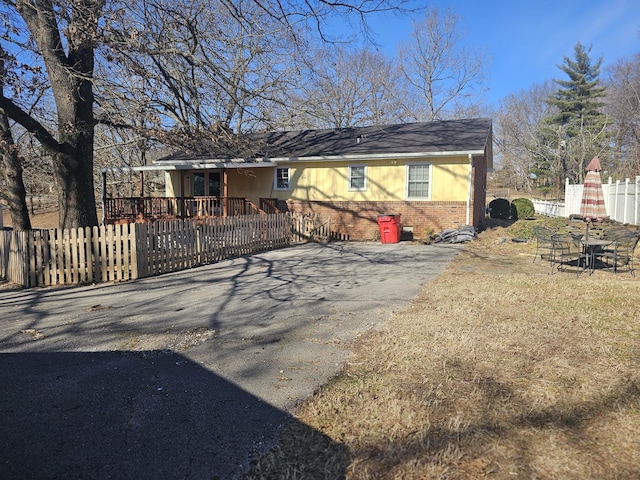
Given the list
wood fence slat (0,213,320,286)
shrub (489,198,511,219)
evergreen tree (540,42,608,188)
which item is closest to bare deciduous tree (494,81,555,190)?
evergreen tree (540,42,608,188)

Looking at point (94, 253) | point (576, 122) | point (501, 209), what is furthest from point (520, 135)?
point (94, 253)

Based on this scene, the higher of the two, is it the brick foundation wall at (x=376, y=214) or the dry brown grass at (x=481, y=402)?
the brick foundation wall at (x=376, y=214)

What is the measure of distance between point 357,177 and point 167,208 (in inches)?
328

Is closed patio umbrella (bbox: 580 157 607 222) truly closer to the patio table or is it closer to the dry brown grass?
the patio table

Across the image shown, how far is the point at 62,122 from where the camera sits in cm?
1046

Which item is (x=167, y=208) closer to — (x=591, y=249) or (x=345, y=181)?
(x=345, y=181)

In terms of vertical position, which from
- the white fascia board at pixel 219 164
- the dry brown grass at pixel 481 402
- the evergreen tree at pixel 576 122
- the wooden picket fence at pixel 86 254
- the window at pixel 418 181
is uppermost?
the evergreen tree at pixel 576 122

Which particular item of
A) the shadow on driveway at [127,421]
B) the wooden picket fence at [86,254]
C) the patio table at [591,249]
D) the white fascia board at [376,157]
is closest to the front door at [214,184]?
the white fascia board at [376,157]

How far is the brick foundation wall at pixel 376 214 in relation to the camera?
53.7 ft

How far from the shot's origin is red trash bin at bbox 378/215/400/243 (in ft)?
52.4

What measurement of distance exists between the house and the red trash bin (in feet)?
3.74

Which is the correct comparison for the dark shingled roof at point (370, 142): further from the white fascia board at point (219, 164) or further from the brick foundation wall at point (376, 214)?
the brick foundation wall at point (376, 214)

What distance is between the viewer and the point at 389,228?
1605 centimetres

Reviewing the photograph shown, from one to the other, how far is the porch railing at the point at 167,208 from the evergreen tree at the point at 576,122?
104 feet
